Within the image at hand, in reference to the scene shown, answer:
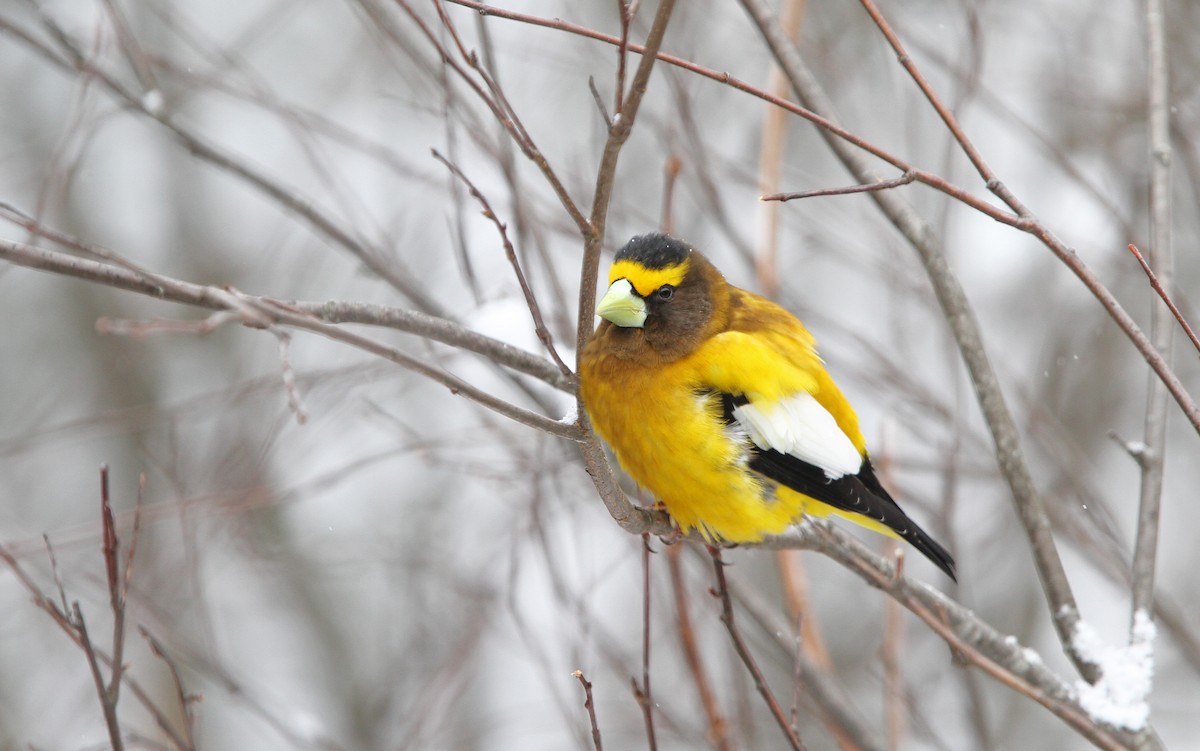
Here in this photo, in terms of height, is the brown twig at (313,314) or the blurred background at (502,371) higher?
the blurred background at (502,371)

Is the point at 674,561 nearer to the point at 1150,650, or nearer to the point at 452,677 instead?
the point at 1150,650

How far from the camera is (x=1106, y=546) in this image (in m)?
4.60

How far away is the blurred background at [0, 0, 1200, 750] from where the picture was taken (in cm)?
458

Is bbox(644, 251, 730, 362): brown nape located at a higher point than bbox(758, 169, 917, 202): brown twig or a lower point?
higher

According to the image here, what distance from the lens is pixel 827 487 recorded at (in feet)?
10.4

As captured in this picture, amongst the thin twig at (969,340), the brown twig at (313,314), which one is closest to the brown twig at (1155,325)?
the thin twig at (969,340)

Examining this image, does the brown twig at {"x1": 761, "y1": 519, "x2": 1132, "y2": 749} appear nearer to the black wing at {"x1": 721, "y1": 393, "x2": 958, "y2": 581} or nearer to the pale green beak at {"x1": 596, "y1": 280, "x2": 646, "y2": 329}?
the black wing at {"x1": 721, "y1": 393, "x2": 958, "y2": 581}

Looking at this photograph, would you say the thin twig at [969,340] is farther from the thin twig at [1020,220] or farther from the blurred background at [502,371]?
the thin twig at [1020,220]

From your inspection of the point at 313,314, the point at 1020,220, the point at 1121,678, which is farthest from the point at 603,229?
the point at 1121,678

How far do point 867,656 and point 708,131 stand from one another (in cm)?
422

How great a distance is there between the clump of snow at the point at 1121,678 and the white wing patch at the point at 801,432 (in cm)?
80

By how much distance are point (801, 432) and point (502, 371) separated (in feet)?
4.11

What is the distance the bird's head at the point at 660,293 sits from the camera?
3.17 meters

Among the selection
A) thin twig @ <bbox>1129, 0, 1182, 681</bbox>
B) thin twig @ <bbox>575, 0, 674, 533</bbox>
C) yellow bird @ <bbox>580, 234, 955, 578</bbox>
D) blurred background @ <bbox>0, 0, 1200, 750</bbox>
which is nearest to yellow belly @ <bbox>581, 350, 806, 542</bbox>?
yellow bird @ <bbox>580, 234, 955, 578</bbox>
